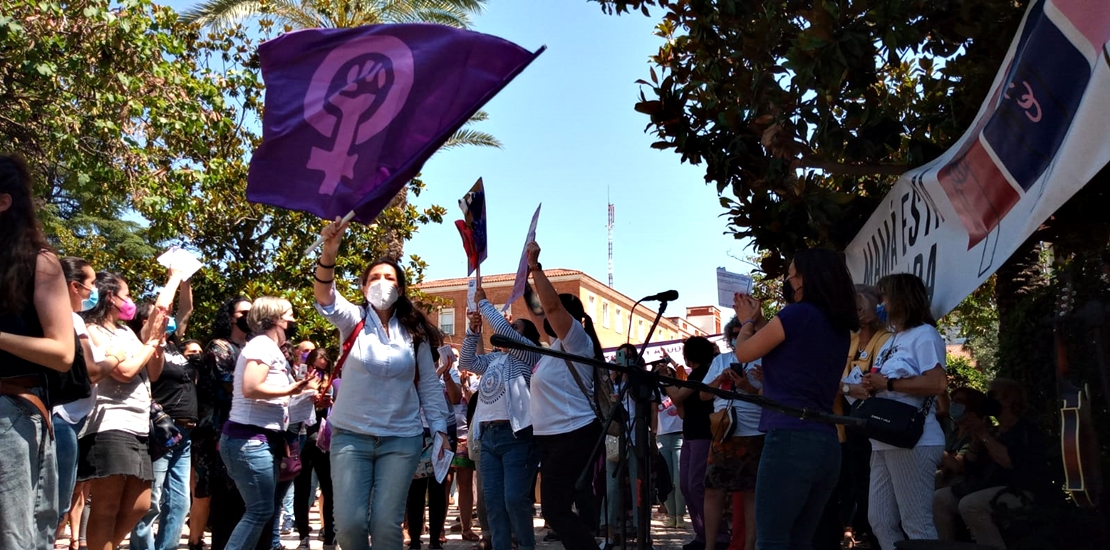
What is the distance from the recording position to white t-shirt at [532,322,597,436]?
6.67 m

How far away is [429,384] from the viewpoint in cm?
611

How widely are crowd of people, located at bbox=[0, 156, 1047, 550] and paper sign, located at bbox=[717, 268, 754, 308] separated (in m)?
1.80

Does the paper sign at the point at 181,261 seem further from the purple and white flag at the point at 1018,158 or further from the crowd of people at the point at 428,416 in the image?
the purple and white flag at the point at 1018,158

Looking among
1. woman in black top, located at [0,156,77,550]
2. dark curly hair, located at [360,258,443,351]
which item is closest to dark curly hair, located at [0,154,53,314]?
woman in black top, located at [0,156,77,550]

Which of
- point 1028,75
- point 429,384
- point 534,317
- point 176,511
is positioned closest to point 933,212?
point 1028,75

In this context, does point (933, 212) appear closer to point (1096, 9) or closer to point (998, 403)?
point (998, 403)

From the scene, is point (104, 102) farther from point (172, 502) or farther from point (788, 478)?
point (788, 478)

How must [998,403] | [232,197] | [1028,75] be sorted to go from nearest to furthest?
[1028,75] < [998,403] < [232,197]

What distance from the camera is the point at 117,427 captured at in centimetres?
629

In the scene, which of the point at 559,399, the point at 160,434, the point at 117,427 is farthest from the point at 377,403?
the point at 160,434

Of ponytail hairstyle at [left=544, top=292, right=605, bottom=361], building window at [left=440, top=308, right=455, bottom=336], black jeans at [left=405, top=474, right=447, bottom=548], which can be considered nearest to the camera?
ponytail hairstyle at [left=544, top=292, right=605, bottom=361]

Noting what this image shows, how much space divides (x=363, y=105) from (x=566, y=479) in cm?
265

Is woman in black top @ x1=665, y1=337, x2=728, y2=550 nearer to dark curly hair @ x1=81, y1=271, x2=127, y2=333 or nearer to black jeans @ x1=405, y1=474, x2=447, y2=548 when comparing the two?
black jeans @ x1=405, y1=474, x2=447, y2=548

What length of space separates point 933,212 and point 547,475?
2958 millimetres
